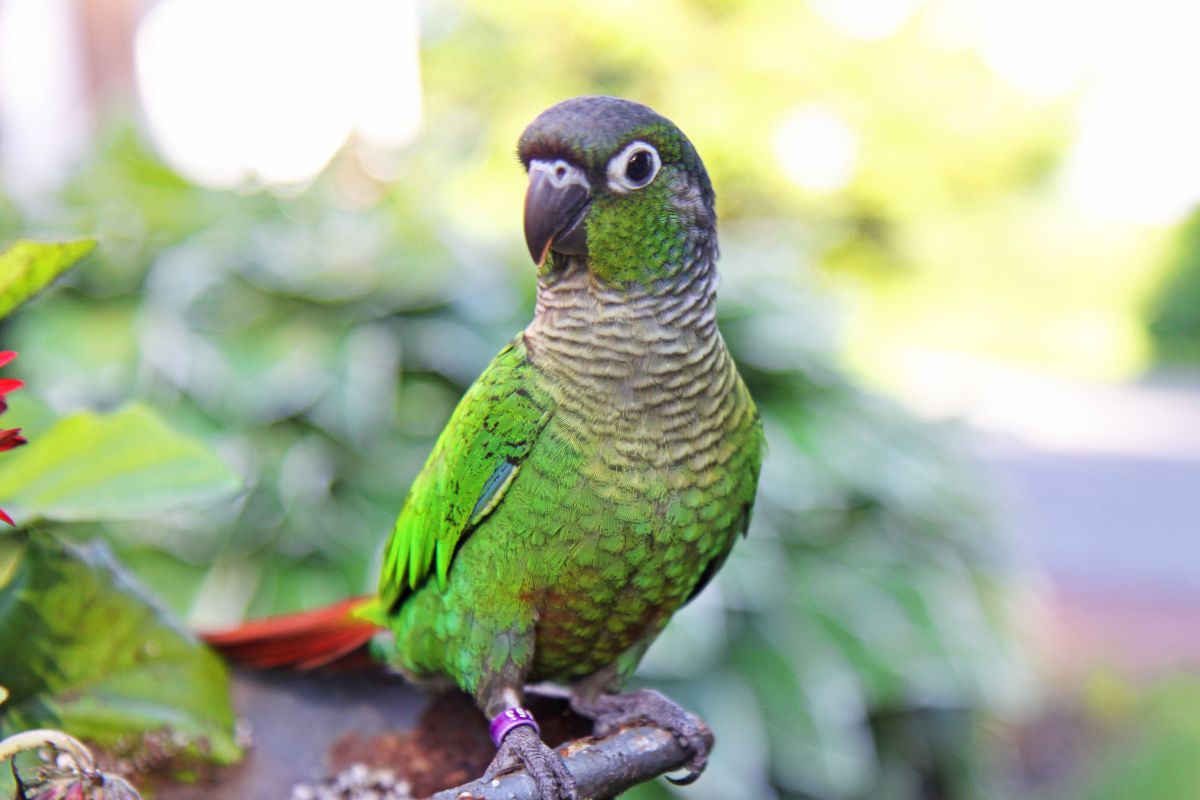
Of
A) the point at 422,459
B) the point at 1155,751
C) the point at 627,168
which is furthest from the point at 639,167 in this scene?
the point at 1155,751

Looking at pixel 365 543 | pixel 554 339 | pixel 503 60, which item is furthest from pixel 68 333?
pixel 503 60

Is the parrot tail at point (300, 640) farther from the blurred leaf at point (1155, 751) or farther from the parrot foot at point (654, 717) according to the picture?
the blurred leaf at point (1155, 751)

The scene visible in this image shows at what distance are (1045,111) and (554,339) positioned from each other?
44.8ft

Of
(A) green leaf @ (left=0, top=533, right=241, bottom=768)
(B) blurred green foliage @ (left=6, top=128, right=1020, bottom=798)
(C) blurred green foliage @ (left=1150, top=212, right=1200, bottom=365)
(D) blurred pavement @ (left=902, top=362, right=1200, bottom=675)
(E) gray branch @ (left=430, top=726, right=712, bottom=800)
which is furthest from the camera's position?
(C) blurred green foliage @ (left=1150, top=212, right=1200, bottom=365)

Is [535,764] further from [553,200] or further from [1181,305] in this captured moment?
[1181,305]

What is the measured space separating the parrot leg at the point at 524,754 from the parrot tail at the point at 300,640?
0.81 ft

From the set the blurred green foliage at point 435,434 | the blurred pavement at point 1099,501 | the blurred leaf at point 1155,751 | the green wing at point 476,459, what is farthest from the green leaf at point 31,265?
the blurred leaf at point 1155,751

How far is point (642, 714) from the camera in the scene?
1.15m

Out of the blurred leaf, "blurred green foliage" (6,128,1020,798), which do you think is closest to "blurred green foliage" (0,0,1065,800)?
"blurred green foliage" (6,128,1020,798)

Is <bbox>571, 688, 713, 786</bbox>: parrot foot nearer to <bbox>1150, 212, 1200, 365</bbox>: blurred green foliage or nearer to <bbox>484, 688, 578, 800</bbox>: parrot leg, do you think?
<bbox>484, 688, 578, 800</bbox>: parrot leg

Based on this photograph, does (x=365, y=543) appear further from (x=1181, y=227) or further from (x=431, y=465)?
(x=1181, y=227)

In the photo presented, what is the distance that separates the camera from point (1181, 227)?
44.7 ft

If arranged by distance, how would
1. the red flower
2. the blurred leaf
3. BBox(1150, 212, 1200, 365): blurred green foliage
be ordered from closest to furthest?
the red flower → the blurred leaf → BBox(1150, 212, 1200, 365): blurred green foliage

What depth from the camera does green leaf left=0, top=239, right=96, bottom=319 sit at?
907 mm
